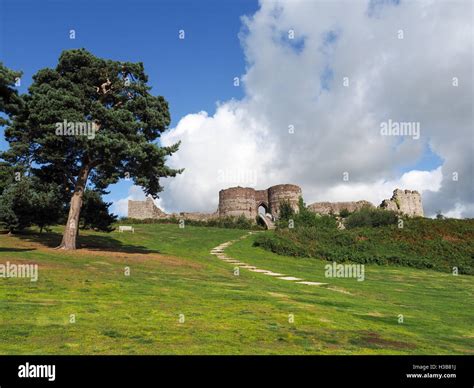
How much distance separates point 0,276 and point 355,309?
34.6ft

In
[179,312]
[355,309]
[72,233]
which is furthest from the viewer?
[72,233]

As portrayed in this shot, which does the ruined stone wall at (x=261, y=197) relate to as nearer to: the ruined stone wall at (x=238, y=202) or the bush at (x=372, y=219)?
the ruined stone wall at (x=238, y=202)

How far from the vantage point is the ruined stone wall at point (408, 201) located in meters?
75.1

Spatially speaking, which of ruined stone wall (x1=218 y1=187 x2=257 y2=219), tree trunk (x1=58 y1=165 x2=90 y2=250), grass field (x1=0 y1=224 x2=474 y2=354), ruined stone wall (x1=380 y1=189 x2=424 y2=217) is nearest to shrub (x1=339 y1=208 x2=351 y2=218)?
ruined stone wall (x1=380 y1=189 x2=424 y2=217)

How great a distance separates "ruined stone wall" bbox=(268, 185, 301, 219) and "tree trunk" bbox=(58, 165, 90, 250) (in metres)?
52.7

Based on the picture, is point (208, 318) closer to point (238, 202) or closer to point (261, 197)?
point (238, 202)

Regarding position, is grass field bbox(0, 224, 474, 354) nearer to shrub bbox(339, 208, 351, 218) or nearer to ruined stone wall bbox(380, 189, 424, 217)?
shrub bbox(339, 208, 351, 218)

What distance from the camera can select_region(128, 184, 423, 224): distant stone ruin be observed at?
7481cm

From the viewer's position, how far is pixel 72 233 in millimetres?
22781

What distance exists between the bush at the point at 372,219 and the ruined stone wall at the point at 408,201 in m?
19.9

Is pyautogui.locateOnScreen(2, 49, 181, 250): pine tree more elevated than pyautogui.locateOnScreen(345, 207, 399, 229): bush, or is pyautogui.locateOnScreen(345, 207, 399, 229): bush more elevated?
pyautogui.locateOnScreen(2, 49, 181, 250): pine tree

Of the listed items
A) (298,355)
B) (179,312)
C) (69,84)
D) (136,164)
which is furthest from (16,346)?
(69,84)

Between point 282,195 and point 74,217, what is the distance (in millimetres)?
55040
